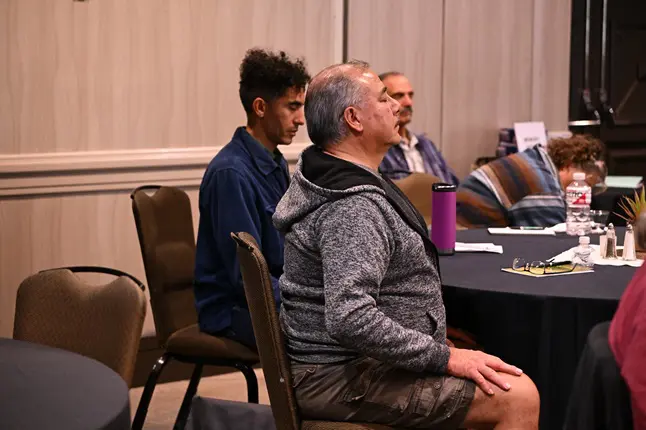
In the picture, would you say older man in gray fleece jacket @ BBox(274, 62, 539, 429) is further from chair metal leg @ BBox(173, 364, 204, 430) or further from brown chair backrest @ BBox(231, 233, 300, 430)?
chair metal leg @ BBox(173, 364, 204, 430)

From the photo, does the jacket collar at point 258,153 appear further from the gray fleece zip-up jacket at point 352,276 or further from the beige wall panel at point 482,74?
the beige wall panel at point 482,74

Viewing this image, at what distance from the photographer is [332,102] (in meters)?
2.67

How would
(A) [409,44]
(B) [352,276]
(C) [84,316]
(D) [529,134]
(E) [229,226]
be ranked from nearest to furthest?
1. (B) [352,276]
2. (C) [84,316]
3. (E) [229,226]
4. (A) [409,44]
5. (D) [529,134]

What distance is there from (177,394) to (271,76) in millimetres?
1634

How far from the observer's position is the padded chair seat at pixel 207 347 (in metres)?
3.47

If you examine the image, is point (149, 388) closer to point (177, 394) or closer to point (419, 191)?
point (177, 394)

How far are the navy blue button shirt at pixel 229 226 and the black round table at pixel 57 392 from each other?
3.42 ft

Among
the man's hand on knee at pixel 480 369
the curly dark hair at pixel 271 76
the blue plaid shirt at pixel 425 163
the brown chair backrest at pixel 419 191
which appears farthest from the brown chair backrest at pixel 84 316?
the blue plaid shirt at pixel 425 163

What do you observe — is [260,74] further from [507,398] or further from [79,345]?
[507,398]

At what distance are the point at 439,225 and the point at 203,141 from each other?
1.90 meters

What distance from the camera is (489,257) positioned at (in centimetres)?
343

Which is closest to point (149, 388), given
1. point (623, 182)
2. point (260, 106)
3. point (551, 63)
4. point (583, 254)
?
point (260, 106)

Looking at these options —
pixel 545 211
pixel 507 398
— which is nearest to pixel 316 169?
pixel 507 398

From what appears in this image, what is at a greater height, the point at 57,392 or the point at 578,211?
the point at 578,211
